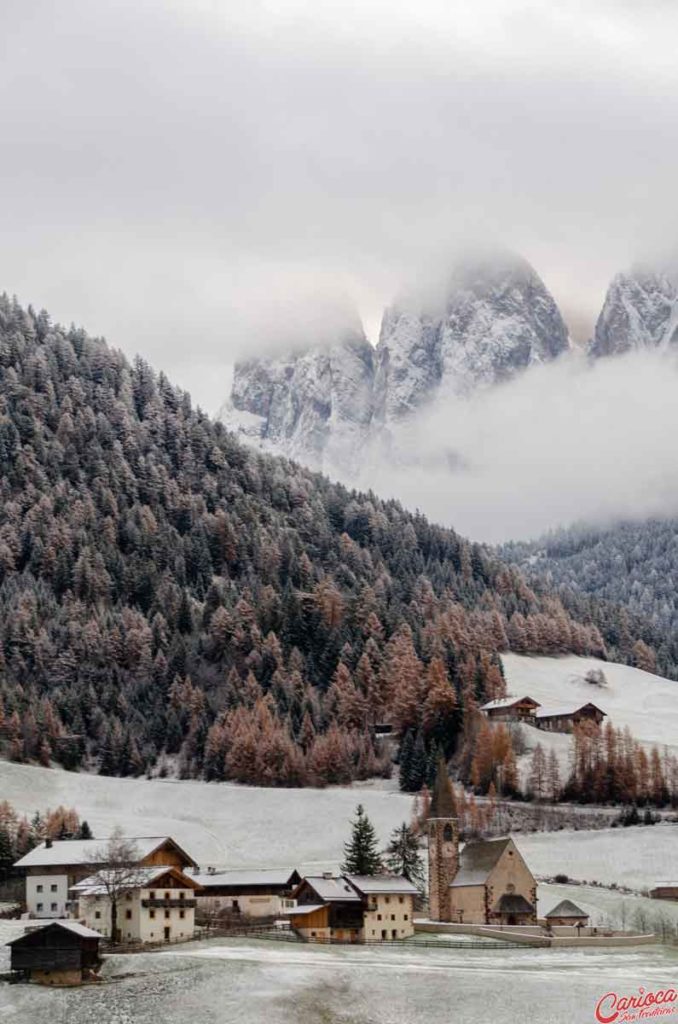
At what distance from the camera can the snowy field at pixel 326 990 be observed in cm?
8531

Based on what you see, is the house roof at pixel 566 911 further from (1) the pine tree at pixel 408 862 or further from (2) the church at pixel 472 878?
(1) the pine tree at pixel 408 862

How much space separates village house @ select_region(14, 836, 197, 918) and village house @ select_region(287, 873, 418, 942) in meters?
13.6

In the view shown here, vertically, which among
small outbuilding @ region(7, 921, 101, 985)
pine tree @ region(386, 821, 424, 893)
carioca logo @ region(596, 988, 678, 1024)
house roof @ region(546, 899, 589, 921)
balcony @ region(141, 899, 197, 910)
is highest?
pine tree @ region(386, 821, 424, 893)

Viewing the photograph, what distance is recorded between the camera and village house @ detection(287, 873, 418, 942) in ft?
383

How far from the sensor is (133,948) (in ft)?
337

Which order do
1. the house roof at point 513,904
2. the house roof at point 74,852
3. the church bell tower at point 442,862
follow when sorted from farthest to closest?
the house roof at point 74,852 < the church bell tower at point 442,862 < the house roof at point 513,904

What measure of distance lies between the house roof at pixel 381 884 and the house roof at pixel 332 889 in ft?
1.72

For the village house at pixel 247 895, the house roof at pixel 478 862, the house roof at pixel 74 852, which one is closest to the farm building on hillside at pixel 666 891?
the house roof at pixel 478 862

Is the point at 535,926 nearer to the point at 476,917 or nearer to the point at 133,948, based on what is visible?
the point at 476,917

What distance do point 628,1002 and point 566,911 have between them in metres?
35.8

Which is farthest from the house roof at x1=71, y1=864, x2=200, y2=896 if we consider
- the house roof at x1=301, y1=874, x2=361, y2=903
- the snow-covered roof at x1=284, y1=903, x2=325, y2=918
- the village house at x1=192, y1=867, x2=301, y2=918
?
the house roof at x1=301, y1=874, x2=361, y2=903

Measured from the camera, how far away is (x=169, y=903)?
11275 centimetres

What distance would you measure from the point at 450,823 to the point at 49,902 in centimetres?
3041

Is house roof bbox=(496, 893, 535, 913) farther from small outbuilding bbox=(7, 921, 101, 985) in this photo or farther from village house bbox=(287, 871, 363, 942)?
small outbuilding bbox=(7, 921, 101, 985)
